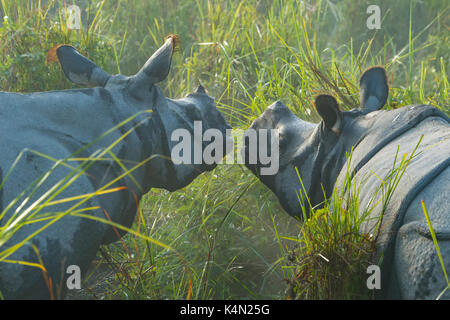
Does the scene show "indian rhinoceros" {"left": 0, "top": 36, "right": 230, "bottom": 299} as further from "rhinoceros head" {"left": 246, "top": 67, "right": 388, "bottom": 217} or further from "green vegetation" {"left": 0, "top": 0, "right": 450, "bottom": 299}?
"rhinoceros head" {"left": 246, "top": 67, "right": 388, "bottom": 217}

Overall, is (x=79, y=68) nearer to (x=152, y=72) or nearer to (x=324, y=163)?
(x=152, y=72)

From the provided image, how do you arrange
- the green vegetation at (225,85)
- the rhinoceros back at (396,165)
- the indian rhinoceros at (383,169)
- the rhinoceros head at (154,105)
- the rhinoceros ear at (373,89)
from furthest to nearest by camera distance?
the rhinoceros ear at (373,89) → the green vegetation at (225,85) → the rhinoceros head at (154,105) → the rhinoceros back at (396,165) → the indian rhinoceros at (383,169)

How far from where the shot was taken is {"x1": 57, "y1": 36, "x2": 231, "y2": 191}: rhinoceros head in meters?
3.07

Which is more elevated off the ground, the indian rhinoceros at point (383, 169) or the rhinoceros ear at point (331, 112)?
the rhinoceros ear at point (331, 112)

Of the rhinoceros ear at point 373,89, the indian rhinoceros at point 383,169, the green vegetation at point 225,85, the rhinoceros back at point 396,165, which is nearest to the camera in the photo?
the indian rhinoceros at point 383,169

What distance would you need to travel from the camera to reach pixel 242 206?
3.86 metres

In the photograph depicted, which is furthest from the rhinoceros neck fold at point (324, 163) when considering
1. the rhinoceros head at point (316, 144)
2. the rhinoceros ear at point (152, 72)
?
the rhinoceros ear at point (152, 72)

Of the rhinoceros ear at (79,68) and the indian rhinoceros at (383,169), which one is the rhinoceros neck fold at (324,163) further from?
the rhinoceros ear at (79,68)

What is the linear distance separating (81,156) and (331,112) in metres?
1.24

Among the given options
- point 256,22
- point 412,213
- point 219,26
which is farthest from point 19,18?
point 412,213

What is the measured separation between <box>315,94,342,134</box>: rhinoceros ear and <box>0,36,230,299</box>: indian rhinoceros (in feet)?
2.04

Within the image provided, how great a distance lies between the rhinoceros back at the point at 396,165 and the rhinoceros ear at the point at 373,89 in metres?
0.32

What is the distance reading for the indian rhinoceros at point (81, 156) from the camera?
2.44 m

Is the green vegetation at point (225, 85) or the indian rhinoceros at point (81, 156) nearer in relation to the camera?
the indian rhinoceros at point (81, 156)
